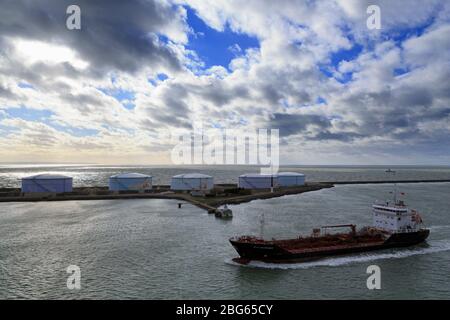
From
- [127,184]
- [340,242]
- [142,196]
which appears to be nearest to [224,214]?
[340,242]

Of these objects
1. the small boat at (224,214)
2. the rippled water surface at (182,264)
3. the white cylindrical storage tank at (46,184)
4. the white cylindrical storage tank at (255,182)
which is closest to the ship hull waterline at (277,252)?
the rippled water surface at (182,264)

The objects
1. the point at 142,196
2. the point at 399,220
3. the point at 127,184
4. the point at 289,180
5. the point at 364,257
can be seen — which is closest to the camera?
the point at 364,257

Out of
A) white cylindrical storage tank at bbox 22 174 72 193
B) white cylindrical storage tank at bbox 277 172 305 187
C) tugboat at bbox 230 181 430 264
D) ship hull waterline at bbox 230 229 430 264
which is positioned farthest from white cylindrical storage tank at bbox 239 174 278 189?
ship hull waterline at bbox 230 229 430 264

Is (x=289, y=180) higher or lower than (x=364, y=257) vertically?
higher

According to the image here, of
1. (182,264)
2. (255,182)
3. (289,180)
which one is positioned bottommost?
(182,264)

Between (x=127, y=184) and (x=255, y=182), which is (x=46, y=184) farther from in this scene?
(x=255, y=182)

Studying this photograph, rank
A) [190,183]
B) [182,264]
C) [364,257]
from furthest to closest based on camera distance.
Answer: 1. [190,183]
2. [364,257]
3. [182,264]

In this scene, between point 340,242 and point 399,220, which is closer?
point 340,242
